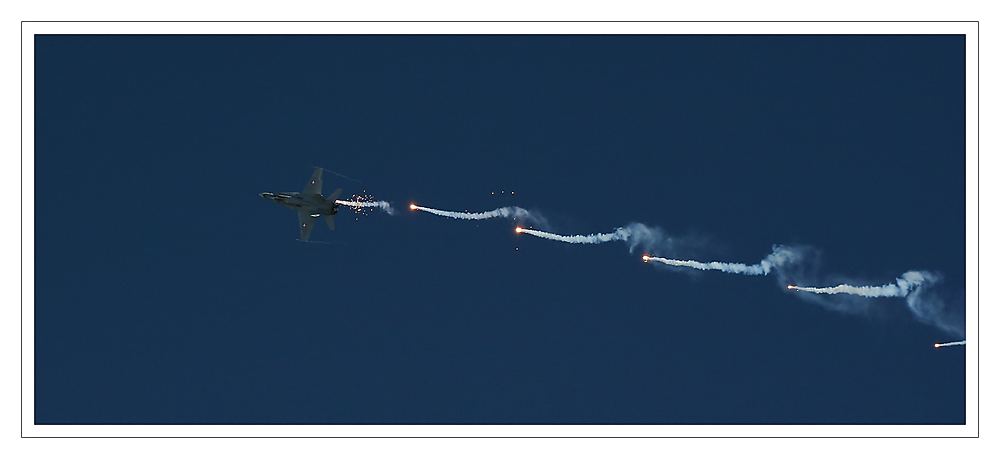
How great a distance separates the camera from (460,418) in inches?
4063

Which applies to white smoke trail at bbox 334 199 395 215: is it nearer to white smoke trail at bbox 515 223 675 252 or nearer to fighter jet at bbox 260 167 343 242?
fighter jet at bbox 260 167 343 242

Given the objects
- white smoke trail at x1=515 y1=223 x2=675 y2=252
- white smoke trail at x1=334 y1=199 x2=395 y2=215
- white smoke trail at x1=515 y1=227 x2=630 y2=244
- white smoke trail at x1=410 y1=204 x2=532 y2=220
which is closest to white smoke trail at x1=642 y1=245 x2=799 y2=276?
white smoke trail at x1=515 y1=223 x2=675 y2=252

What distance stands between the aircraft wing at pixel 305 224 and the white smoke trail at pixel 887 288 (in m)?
41.2

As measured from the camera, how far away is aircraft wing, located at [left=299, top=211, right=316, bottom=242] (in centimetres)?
8400

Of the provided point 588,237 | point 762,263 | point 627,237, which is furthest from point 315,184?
point 762,263

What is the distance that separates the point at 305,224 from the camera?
8444 cm

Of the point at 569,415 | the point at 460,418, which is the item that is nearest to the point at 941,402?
the point at 569,415

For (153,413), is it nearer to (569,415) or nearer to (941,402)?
(569,415)

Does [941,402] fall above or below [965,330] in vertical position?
below

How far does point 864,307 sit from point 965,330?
26.5 feet

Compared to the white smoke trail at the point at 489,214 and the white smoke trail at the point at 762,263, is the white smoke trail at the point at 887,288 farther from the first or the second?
the white smoke trail at the point at 489,214

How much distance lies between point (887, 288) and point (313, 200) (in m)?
47.2

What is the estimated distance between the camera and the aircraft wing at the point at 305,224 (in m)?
84.0

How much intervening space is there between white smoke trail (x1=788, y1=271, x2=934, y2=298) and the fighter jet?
128 feet
